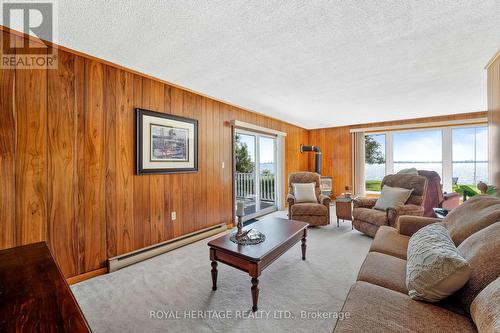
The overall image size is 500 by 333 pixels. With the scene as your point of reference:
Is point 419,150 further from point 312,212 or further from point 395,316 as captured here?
point 395,316

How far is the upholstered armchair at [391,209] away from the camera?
3.12 metres

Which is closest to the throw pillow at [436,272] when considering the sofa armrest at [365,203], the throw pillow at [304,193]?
the sofa armrest at [365,203]

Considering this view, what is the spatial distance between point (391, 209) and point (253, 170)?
2.73 metres

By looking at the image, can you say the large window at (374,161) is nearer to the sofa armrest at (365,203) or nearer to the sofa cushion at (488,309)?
the sofa armrest at (365,203)

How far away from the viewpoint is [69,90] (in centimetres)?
216

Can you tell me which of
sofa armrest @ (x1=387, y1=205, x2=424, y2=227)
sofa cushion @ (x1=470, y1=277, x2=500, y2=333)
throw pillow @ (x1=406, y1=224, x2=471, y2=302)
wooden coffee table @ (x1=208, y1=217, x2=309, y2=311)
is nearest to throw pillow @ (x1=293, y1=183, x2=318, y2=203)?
sofa armrest @ (x1=387, y1=205, x2=424, y2=227)

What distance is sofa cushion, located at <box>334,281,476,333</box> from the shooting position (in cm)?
97

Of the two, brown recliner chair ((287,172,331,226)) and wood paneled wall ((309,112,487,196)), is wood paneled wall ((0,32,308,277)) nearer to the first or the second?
brown recliner chair ((287,172,331,226))

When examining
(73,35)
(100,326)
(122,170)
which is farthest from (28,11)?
(100,326)

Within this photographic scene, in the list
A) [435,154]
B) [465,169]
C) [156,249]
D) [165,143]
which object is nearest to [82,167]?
[165,143]

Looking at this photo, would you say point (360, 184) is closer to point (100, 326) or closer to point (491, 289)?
point (491, 289)

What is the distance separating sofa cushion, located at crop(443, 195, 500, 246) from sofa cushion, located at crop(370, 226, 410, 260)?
0.36m

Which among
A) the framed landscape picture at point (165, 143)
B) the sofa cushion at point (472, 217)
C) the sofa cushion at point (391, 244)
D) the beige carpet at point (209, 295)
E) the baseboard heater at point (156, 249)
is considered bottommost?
the beige carpet at point (209, 295)

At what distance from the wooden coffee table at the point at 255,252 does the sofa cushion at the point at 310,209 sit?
1432mm
